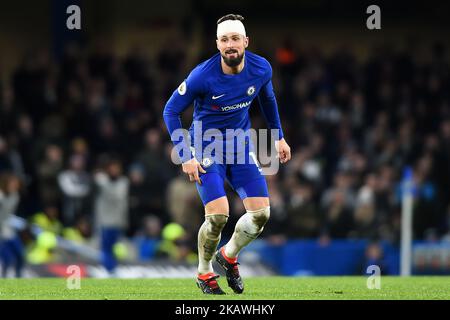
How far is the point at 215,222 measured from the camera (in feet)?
36.2

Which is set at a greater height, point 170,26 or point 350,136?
point 170,26

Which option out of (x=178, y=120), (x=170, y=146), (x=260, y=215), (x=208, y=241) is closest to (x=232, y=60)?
(x=178, y=120)

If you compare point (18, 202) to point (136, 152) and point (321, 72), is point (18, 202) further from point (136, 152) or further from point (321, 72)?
point (321, 72)

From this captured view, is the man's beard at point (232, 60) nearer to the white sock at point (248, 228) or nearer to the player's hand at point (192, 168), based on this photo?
the player's hand at point (192, 168)

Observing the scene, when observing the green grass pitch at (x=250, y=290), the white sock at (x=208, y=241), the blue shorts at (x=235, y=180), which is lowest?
the green grass pitch at (x=250, y=290)

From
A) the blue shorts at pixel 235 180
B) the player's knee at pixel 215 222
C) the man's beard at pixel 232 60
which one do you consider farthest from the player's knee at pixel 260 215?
the man's beard at pixel 232 60

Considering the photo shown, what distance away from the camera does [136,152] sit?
21.5 m

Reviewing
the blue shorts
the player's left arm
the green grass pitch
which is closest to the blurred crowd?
the green grass pitch

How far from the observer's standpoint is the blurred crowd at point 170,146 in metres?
20.0

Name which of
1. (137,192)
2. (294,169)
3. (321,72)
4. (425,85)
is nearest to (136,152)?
(137,192)

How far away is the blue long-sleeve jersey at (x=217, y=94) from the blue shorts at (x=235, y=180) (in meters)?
0.33

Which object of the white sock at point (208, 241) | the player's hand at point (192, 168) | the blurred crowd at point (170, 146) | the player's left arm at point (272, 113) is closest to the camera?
the player's hand at point (192, 168)

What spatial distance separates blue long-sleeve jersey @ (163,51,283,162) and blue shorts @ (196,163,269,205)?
335 millimetres

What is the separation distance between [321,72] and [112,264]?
7.41 metres
